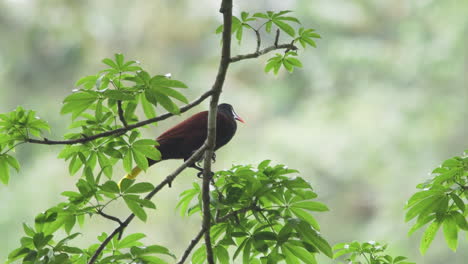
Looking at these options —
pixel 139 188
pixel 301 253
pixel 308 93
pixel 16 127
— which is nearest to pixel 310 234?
pixel 301 253

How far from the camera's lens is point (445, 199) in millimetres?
1066

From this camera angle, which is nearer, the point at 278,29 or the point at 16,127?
the point at 16,127

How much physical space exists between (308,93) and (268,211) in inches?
203

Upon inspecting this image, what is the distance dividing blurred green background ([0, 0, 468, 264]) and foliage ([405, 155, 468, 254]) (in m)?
3.61

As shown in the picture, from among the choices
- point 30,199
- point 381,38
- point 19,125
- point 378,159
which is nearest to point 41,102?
point 30,199

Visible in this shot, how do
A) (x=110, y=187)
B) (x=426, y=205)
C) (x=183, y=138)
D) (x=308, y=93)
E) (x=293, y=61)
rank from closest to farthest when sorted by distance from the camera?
(x=110, y=187) → (x=426, y=205) → (x=293, y=61) → (x=183, y=138) → (x=308, y=93)

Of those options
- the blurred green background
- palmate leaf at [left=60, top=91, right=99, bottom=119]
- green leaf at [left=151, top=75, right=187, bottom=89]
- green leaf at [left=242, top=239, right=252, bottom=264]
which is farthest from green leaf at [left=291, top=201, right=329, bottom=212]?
the blurred green background

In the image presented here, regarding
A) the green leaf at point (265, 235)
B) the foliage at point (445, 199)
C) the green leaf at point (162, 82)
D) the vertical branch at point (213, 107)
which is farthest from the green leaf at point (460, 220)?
the green leaf at point (162, 82)

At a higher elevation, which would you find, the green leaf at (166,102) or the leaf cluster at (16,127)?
the green leaf at (166,102)

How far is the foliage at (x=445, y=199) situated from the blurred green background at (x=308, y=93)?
3610 millimetres

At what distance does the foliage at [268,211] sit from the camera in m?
1.02

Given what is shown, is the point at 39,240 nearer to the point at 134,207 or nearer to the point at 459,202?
the point at 134,207

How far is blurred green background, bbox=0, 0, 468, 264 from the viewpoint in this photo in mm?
4910

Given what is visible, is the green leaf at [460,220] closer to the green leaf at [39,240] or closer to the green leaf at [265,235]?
the green leaf at [265,235]
